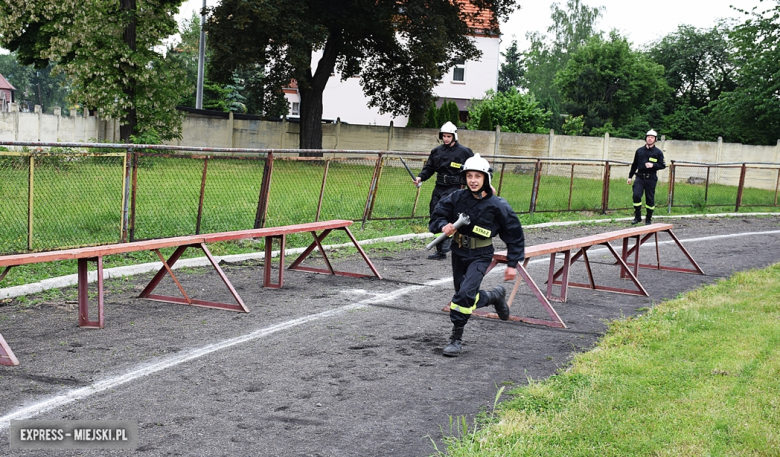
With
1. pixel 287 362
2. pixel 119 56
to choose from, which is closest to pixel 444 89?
pixel 119 56

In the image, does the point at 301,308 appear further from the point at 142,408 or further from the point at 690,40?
the point at 690,40

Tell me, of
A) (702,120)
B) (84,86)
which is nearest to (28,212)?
(84,86)

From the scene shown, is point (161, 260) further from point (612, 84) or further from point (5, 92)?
point (5, 92)

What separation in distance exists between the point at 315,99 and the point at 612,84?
98.0 ft

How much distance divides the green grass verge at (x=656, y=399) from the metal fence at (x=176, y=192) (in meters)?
6.18

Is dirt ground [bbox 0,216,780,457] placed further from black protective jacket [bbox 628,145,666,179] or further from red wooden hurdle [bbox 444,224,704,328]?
black protective jacket [bbox 628,145,666,179]

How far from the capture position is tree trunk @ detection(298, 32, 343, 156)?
34344 mm

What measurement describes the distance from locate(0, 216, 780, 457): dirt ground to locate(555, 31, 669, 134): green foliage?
4811 centimetres

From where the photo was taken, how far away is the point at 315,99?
3450 cm

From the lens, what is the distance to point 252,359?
21.2 feet

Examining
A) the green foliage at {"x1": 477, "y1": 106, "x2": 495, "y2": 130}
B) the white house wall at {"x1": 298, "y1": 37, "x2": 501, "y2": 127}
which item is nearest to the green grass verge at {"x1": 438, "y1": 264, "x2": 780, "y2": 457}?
the green foliage at {"x1": 477, "y1": 106, "x2": 495, "y2": 130}

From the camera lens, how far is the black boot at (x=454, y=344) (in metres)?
6.80

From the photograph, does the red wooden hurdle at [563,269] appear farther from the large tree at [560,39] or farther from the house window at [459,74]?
the large tree at [560,39]

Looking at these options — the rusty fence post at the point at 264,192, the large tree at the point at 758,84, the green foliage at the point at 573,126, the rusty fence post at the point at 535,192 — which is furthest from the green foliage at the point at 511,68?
the rusty fence post at the point at 264,192
